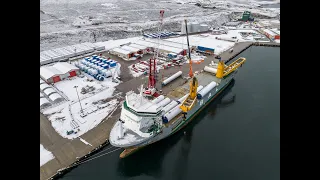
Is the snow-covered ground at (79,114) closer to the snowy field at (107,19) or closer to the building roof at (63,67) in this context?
the building roof at (63,67)

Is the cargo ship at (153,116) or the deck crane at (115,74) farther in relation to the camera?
the deck crane at (115,74)

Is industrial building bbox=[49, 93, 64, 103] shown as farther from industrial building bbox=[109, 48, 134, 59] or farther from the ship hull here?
industrial building bbox=[109, 48, 134, 59]

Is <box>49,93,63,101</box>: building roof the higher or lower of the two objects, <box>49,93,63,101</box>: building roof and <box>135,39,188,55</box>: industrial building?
the lower

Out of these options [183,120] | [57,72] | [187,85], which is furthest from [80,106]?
[187,85]

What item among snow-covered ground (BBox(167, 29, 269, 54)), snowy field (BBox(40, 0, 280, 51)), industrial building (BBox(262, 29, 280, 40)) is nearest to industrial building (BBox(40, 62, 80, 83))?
snowy field (BBox(40, 0, 280, 51))

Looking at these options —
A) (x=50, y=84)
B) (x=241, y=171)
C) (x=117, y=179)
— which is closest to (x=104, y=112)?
(x=117, y=179)

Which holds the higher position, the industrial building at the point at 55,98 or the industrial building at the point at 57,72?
the industrial building at the point at 57,72

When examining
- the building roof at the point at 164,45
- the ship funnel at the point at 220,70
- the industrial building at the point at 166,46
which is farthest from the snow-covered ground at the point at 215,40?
the ship funnel at the point at 220,70
